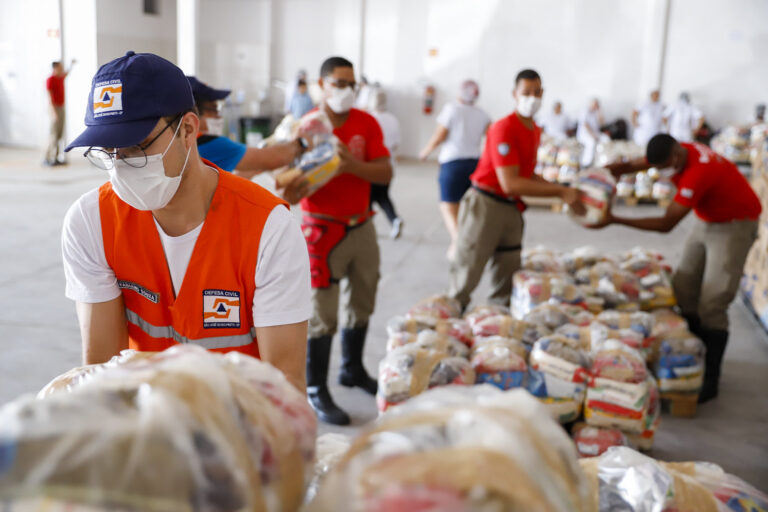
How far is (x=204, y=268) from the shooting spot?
69.0 inches

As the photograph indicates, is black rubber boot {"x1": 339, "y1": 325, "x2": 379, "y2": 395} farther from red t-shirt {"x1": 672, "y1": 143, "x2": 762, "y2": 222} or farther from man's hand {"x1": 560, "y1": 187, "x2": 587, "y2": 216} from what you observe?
red t-shirt {"x1": 672, "y1": 143, "x2": 762, "y2": 222}

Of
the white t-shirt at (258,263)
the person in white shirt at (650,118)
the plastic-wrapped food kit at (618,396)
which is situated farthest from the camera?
the person in white shirt at (650,118)

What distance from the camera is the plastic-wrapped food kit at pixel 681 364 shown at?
3947 millimetres

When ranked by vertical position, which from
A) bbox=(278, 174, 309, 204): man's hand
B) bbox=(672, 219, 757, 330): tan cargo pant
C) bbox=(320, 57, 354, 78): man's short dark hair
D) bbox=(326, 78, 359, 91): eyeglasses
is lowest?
bbox=(672, 219, 757, 330): tan cargo pant

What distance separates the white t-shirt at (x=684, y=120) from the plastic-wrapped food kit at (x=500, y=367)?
1215 centimetres

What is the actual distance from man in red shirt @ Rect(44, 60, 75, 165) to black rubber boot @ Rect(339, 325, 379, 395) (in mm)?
9430

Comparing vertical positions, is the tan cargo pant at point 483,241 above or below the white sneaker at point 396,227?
above

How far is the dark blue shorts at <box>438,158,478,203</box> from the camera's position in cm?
726

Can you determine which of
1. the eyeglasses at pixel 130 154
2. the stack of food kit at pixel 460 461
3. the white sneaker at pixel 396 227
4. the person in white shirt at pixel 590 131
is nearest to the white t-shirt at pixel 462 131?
the white sneaker at pixel 396 227

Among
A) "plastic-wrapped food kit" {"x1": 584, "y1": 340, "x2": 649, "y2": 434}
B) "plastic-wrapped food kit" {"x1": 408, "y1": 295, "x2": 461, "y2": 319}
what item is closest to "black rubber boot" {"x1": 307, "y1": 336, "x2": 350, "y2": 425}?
"plastic-wrapped food kit" {"x1": 408, "y1": 295, "x2": 461, "y2": 319}

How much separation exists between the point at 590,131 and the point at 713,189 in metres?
10.3

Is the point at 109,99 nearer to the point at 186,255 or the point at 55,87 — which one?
the point at 186,255

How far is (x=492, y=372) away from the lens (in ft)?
10.4

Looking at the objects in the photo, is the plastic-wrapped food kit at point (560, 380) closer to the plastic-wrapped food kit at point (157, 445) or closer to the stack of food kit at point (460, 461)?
the stack of food kit at point (460, 461)
